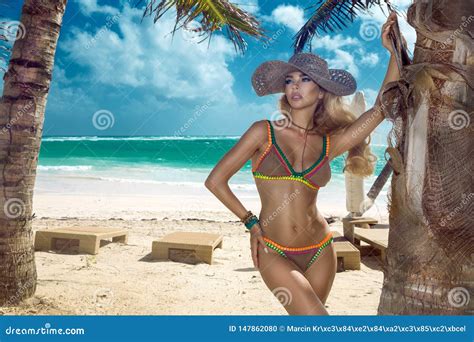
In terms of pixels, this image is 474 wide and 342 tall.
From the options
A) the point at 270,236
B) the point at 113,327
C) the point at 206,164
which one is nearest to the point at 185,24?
the point at 270,236

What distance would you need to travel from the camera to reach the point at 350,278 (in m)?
5.48

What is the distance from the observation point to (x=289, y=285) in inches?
90.7

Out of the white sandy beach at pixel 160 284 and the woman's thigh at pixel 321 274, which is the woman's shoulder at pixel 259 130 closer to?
the woman's thigh at pixel 321 274

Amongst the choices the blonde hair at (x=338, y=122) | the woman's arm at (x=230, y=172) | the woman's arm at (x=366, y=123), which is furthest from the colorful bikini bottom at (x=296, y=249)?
the blonde hair at (x=338, y=122)

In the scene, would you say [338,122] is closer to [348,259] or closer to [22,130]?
[22,130]

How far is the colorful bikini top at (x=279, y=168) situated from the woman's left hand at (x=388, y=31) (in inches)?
28.1

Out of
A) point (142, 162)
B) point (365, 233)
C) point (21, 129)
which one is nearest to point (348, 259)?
point (365, 233)

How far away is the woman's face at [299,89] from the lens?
2.71 metres

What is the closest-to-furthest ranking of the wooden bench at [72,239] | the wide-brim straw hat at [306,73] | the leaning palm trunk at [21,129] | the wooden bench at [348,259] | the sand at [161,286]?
the wide-brim straw hat at [306,73] → the leaning palm trunk at [21,129] → the sand at [161,286] → the wooden bench at [348,259] → the wooden bench at [72,239]

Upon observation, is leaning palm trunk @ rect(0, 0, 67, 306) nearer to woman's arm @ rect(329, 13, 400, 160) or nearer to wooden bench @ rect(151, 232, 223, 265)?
wooden bench @ rect(151, 232, 223, 265)

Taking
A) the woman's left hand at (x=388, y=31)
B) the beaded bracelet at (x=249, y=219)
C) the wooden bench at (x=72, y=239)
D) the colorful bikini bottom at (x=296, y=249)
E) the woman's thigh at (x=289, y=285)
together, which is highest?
the woman's left hand at (x=388, y=31)

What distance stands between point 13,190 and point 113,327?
84.2 inches

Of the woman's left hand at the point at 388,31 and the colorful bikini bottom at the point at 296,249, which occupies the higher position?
the woman's left hand at the point at 388,31

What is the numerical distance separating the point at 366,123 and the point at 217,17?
3.88 m
